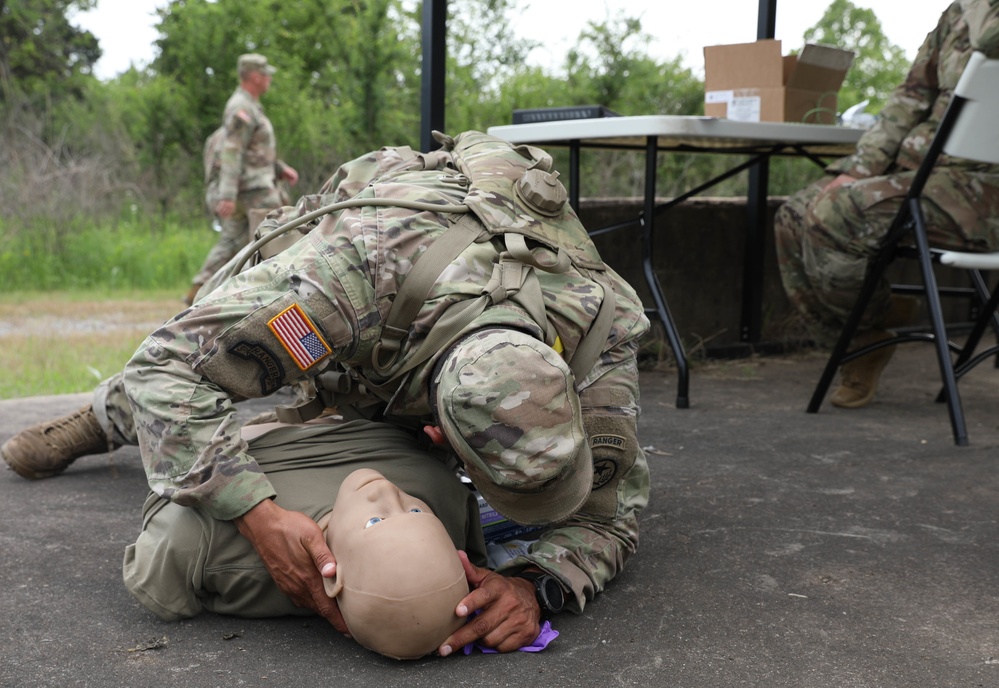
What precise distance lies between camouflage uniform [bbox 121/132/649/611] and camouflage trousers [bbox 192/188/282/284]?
234 inches

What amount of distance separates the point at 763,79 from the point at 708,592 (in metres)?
2.67

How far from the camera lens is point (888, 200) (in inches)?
140

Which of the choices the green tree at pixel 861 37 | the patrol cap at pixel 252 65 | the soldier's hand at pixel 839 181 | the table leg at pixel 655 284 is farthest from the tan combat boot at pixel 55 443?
the green tree at pixel 861 37


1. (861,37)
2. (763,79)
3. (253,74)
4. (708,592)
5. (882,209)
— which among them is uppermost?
(861,37)

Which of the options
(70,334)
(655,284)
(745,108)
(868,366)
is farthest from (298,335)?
(70,334)

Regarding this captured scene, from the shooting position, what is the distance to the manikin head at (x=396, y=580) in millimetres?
1678

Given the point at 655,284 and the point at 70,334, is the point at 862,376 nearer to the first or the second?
the point at 655,284

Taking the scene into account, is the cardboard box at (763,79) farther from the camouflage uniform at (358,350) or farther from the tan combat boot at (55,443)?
the tan combat boot at (55,443)

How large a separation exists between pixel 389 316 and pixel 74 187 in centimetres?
936

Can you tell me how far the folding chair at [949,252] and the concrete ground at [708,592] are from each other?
11.2 inches

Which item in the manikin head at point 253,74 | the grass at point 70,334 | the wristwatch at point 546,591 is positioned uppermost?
the manikin head at point 253,74

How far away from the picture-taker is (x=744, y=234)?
5.18 m

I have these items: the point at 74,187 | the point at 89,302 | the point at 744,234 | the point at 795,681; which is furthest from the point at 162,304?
the point at 795,681

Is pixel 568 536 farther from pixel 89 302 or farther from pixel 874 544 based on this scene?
pixel 89 302
